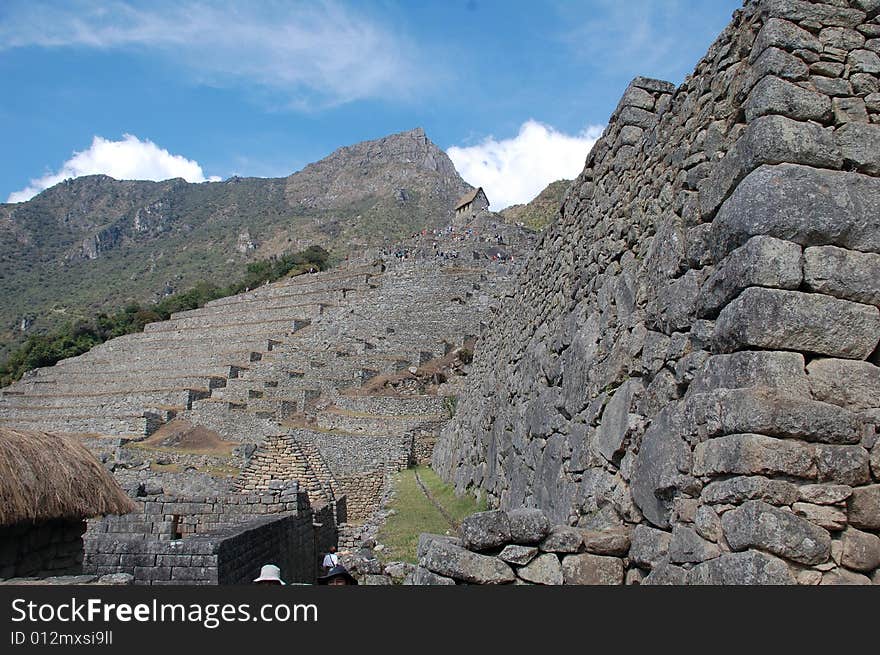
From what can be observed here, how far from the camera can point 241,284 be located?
8362 centimetres

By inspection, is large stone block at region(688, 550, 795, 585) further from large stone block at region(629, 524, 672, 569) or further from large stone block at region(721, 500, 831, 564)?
large stone block at region(629, 524, 672, 569)

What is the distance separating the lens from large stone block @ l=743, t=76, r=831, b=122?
3.66m

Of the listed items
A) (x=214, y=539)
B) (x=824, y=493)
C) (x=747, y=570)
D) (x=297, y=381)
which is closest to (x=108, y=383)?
(x=297, y=381)

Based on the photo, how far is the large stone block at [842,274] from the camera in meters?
3.40

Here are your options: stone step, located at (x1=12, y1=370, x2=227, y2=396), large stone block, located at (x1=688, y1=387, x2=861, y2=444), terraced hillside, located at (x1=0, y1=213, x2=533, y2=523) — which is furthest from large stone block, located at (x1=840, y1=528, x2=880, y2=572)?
stone step, located at (x1=12, y1=370, x2=227, y2=396)

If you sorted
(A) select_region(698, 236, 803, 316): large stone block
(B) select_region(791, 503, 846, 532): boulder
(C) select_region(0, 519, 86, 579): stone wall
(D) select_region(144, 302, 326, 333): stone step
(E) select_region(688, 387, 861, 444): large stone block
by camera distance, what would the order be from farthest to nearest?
1. (D) select_region(144, 302, 326, 333): stone step
2. (C) select_region(0, 519, 86, 579): stone wall
3. (A) select_region(698, 236, 803, 316): large stone block
4. (E) select_region(688, 387, 861, 444): large stone block
5. (B) select_region(791, 503, 846, 532): boulder

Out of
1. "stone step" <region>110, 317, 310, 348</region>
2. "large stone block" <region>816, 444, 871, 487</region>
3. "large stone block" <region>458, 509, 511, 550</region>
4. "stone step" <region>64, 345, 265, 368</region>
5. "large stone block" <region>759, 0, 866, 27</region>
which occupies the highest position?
"stone step" <region>110, 317, 310, 348</region>

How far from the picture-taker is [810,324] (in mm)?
3324

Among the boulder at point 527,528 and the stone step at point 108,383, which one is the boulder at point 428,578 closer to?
the boulder at point 527,528

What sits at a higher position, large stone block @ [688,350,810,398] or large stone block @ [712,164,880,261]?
Result: large stone block @ [712,164,880,261]

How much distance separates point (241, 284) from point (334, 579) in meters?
81.6

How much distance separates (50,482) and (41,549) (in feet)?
2.47

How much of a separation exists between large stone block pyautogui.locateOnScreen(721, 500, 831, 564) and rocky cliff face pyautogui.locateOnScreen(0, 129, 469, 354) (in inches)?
3846

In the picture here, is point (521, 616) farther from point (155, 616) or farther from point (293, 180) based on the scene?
point (293, 180)
